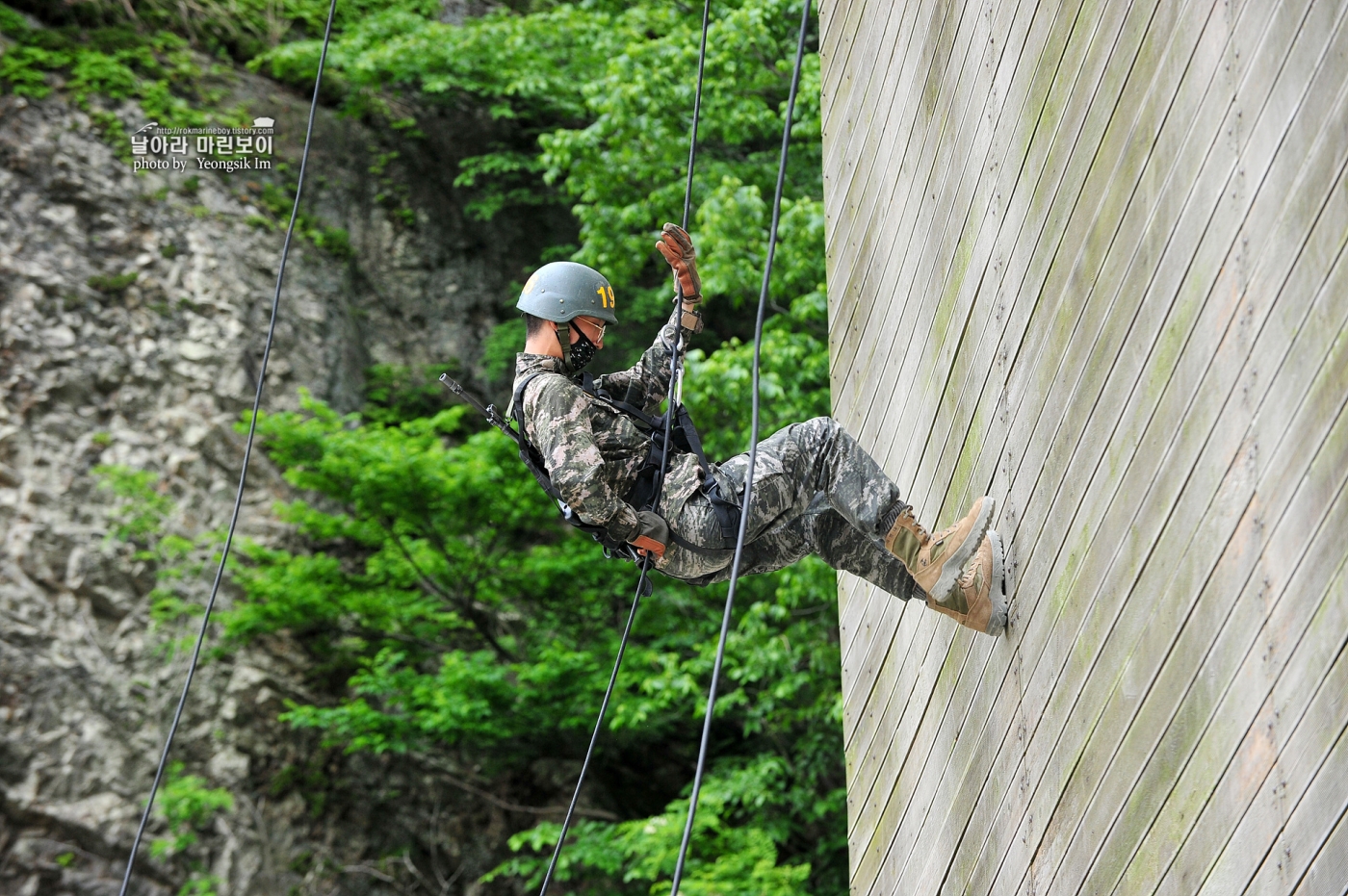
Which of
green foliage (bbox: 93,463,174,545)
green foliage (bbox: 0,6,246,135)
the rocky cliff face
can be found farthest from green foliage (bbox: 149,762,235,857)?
green foliage (bbox: 0,6,246,135)

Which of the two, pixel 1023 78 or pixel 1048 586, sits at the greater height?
pixel 1023 78

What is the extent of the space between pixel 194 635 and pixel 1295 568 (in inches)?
399

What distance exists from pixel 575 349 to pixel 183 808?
25.0 feet

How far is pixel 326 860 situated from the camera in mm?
11000

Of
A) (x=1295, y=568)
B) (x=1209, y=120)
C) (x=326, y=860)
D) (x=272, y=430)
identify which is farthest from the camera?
(x=326, y=860)

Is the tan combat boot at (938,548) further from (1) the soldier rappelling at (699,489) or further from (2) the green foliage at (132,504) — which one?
(2) the green foliage at (132,504)

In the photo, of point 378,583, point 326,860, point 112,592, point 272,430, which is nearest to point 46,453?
point 112,592

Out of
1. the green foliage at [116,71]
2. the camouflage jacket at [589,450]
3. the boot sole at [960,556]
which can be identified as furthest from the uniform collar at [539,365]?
the green foliage at [116,71]

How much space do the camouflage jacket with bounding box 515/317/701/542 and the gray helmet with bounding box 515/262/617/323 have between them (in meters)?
0.14

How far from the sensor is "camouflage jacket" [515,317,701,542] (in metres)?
3.54

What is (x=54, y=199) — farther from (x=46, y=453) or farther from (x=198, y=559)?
Result: (x=198, y=559)

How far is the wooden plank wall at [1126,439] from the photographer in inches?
92.0

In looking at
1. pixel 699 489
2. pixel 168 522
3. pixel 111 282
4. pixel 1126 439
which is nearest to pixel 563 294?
pixel 699 489

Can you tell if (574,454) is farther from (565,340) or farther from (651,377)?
(651,377)
